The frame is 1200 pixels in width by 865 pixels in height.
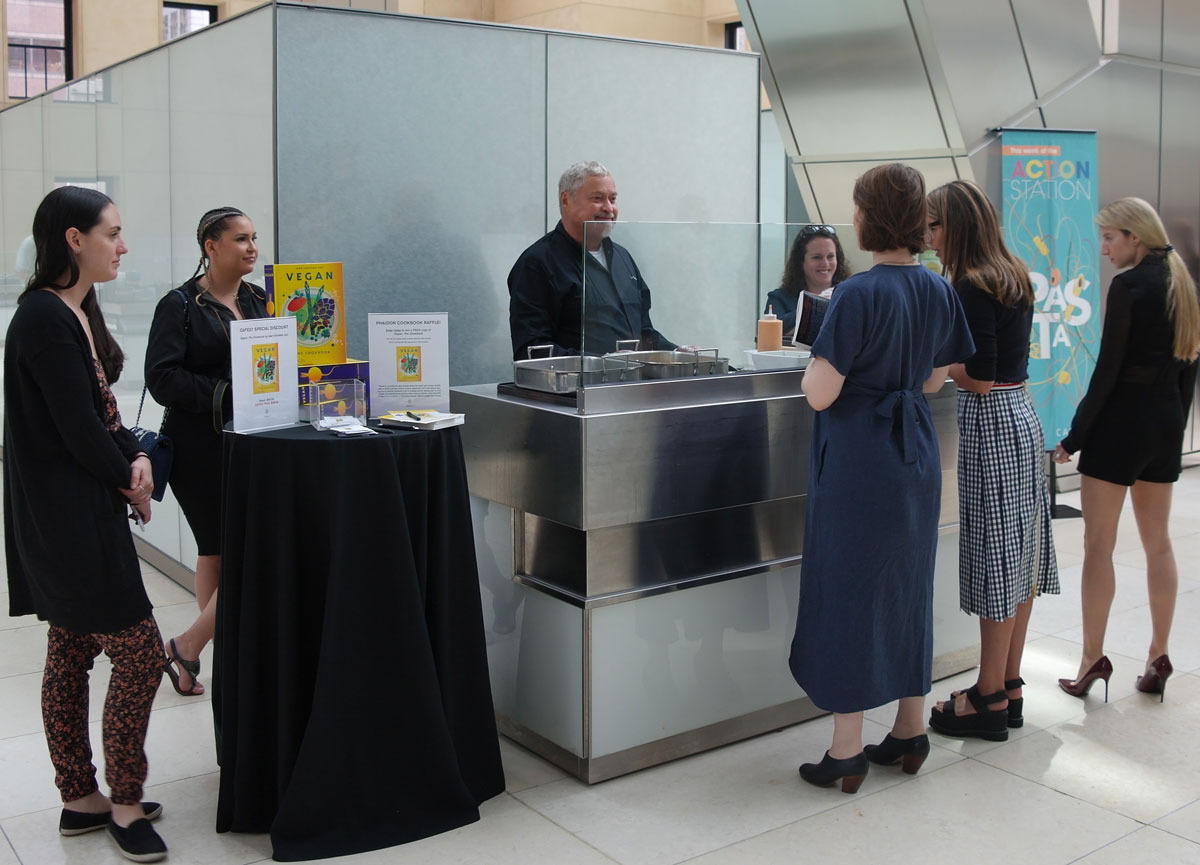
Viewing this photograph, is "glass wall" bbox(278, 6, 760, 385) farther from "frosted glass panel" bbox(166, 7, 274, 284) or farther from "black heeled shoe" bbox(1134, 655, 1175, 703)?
"black heeled shoe" bbox(1134, 655, 1175, 703)

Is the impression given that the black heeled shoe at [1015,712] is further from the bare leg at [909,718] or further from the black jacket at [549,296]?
the black jacket at [549,296]

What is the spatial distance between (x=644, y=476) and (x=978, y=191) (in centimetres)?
122

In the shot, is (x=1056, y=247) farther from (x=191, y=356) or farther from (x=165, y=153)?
(x=191, y=356)

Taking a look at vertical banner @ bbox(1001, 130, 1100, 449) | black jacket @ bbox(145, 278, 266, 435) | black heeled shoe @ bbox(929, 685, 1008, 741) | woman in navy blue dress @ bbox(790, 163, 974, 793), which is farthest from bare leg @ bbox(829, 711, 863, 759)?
vertical banner @ bbox(1001, 130, 1100, 449)

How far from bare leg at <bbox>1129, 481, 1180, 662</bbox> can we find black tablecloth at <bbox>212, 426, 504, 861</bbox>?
2.34 metres

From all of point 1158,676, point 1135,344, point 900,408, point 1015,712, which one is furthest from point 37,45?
point 1158,676

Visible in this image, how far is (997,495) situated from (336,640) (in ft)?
6.17

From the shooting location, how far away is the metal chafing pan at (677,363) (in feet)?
10.9

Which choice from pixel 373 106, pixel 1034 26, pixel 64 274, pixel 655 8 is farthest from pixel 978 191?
pixel 655 8

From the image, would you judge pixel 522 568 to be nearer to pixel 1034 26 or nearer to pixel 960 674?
pixel 960 674

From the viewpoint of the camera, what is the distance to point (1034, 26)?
23.0ft

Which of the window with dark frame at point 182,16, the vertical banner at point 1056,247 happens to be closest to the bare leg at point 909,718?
the vertical banner at point 1056,247

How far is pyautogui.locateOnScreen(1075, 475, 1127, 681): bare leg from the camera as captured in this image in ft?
12.6

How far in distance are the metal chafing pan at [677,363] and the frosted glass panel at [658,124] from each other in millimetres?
1377
